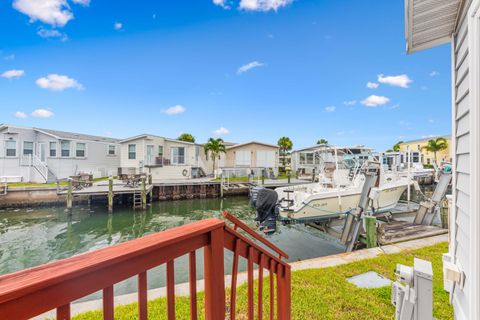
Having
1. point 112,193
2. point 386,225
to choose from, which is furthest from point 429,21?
point 112,193

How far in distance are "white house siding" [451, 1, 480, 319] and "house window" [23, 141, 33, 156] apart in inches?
1071

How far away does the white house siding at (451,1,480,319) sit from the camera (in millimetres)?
2064

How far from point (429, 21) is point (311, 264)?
183 inches

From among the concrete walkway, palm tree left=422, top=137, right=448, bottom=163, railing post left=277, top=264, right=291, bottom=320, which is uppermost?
palm tree left=422, top=137, right=448, bottom=163

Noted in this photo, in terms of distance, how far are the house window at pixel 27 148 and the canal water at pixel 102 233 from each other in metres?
7.95

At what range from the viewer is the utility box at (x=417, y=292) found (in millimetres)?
2162

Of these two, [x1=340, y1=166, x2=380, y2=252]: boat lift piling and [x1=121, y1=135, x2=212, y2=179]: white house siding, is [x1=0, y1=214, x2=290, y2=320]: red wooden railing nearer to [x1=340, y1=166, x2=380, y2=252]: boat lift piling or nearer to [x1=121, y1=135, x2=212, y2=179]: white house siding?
[x1=340, y1=166, x2=380, y2=252]: boat lift piling

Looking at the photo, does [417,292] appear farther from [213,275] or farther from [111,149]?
[111,149]

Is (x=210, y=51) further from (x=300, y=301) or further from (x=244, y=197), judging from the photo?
(x=300, y=301)

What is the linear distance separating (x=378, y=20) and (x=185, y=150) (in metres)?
19.2

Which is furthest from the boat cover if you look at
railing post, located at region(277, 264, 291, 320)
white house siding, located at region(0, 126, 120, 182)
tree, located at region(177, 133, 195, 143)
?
tree, located at region(177, 133, 195, 143)

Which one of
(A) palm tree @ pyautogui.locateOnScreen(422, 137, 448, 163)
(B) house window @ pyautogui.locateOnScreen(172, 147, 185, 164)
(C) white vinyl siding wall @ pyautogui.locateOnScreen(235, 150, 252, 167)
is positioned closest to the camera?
(B) house window @ pyautogui.locateOnScreen(172, 147, 185, 164)

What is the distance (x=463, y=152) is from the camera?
2383mm

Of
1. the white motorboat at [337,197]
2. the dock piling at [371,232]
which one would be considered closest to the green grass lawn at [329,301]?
the dock piling at [371,232]
